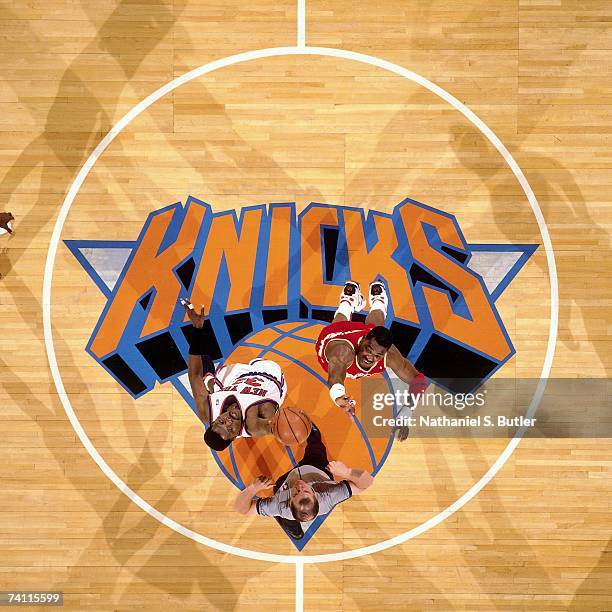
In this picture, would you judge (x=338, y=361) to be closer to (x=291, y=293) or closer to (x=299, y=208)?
(x=291, y=293)

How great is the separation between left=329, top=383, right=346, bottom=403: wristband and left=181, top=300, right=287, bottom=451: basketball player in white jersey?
2.39 ft

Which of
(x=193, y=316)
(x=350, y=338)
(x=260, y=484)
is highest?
(x=193, y=316)

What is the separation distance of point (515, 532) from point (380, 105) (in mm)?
5951

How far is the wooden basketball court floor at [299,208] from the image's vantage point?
900 centimetres

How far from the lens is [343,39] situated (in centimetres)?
897

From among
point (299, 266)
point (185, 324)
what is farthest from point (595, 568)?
point (185, 324)

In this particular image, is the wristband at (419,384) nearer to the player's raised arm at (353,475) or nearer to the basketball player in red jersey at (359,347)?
the basketball player in red jersey at (359,347)

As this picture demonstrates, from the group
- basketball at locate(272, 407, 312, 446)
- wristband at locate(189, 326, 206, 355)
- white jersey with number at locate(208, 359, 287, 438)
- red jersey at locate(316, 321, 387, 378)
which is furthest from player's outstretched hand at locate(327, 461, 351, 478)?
wristband at locate(189, 326, 206, 355)

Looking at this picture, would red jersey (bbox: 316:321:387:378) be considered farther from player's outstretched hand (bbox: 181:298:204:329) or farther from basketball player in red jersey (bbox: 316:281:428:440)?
player's outstretched hand (bbox: 181:298:204:329)

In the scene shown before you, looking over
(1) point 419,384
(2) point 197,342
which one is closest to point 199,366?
(2) point 197,342

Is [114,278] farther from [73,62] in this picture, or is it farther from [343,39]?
[343,39]

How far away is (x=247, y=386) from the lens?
8867mm

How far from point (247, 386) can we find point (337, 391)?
119 centimetres

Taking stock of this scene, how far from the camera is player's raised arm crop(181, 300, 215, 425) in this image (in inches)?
354
